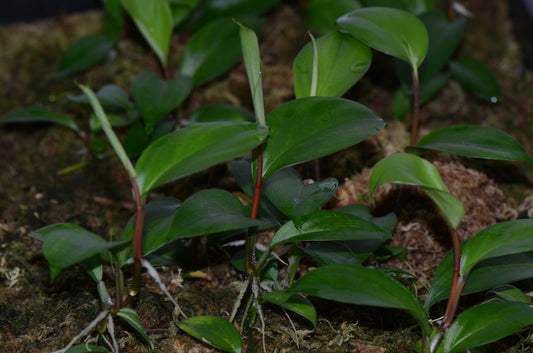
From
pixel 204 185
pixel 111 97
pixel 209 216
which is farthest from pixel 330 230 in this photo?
pixel 111 97

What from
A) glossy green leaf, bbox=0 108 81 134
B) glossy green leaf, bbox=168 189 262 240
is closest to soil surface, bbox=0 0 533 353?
glossy green leaf, bbox=0 108 81 134

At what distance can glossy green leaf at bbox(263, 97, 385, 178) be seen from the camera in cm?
80

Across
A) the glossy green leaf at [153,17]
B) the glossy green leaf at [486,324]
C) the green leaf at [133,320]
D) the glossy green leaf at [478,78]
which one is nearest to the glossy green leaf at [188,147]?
the green leaf at [133,320]

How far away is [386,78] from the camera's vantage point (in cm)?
165

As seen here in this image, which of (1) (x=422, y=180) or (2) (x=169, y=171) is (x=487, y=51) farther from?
(2) (x=169, y=171)

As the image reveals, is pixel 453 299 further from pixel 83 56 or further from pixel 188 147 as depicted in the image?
pixel 83 56

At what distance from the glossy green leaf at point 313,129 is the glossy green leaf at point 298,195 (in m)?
0.04

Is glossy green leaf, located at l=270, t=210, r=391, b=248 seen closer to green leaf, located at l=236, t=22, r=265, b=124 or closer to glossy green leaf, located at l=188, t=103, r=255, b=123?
green leaf, located at l=236, t=22, r=265, b=124

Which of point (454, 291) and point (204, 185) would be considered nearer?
point (454, 291)

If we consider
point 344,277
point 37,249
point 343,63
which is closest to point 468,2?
point 343,63

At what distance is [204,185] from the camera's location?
1.31 metres

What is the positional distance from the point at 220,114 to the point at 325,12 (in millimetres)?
504

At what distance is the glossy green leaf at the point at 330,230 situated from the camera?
31.5 inches

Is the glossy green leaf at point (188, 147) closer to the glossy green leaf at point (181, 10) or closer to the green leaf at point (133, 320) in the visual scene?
the green leaf at point (133, 320)
